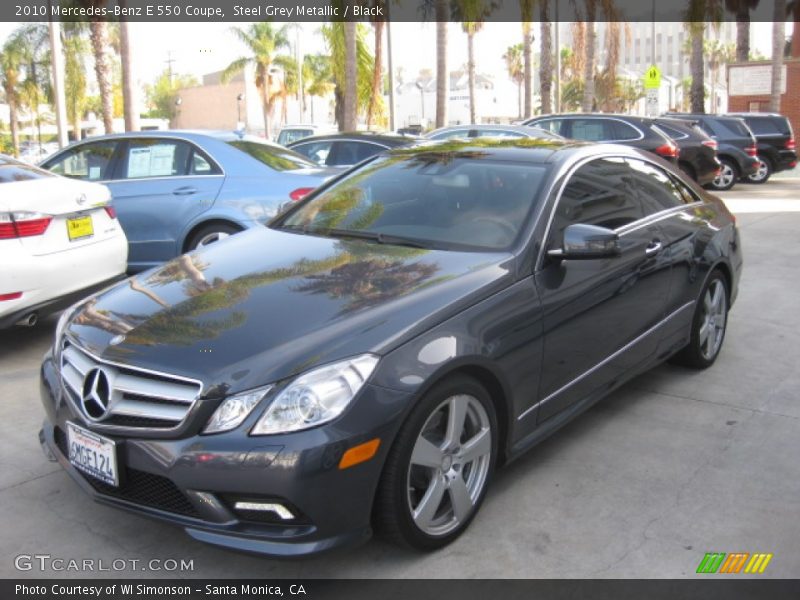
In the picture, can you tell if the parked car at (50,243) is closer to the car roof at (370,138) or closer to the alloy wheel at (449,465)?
the alloy wheel at (449,465)

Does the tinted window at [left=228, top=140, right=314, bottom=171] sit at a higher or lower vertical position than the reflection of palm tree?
higher

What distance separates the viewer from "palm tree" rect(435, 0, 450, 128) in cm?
2152

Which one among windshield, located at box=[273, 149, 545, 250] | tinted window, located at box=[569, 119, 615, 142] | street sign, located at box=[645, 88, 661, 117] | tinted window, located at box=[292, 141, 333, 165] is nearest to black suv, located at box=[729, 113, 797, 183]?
street sign, located at box=[645, 88, 661, 117]

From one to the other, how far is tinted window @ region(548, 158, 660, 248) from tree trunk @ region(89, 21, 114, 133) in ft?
65.2

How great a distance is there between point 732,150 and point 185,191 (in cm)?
1441

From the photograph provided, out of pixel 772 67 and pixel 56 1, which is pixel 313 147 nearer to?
pixel 56 1

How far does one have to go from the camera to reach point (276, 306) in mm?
3324

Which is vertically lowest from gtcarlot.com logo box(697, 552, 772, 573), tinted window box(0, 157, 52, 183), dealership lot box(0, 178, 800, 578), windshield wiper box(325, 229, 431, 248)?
gtcarlot.com logo box(697, 552, 772, 573)

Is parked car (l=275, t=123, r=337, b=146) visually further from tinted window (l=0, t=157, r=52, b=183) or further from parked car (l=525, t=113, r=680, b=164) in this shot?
tinted window (l=0, t=157, r=52, b=183)

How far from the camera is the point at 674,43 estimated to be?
155250 mm

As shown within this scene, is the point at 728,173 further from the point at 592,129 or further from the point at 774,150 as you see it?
the point at 592,129

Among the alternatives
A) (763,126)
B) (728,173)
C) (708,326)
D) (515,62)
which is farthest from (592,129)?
(515,62)

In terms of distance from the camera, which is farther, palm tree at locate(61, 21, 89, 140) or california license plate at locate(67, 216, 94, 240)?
palm tree at locate(61, 21, 89, 140)

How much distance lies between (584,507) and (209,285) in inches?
73.9
